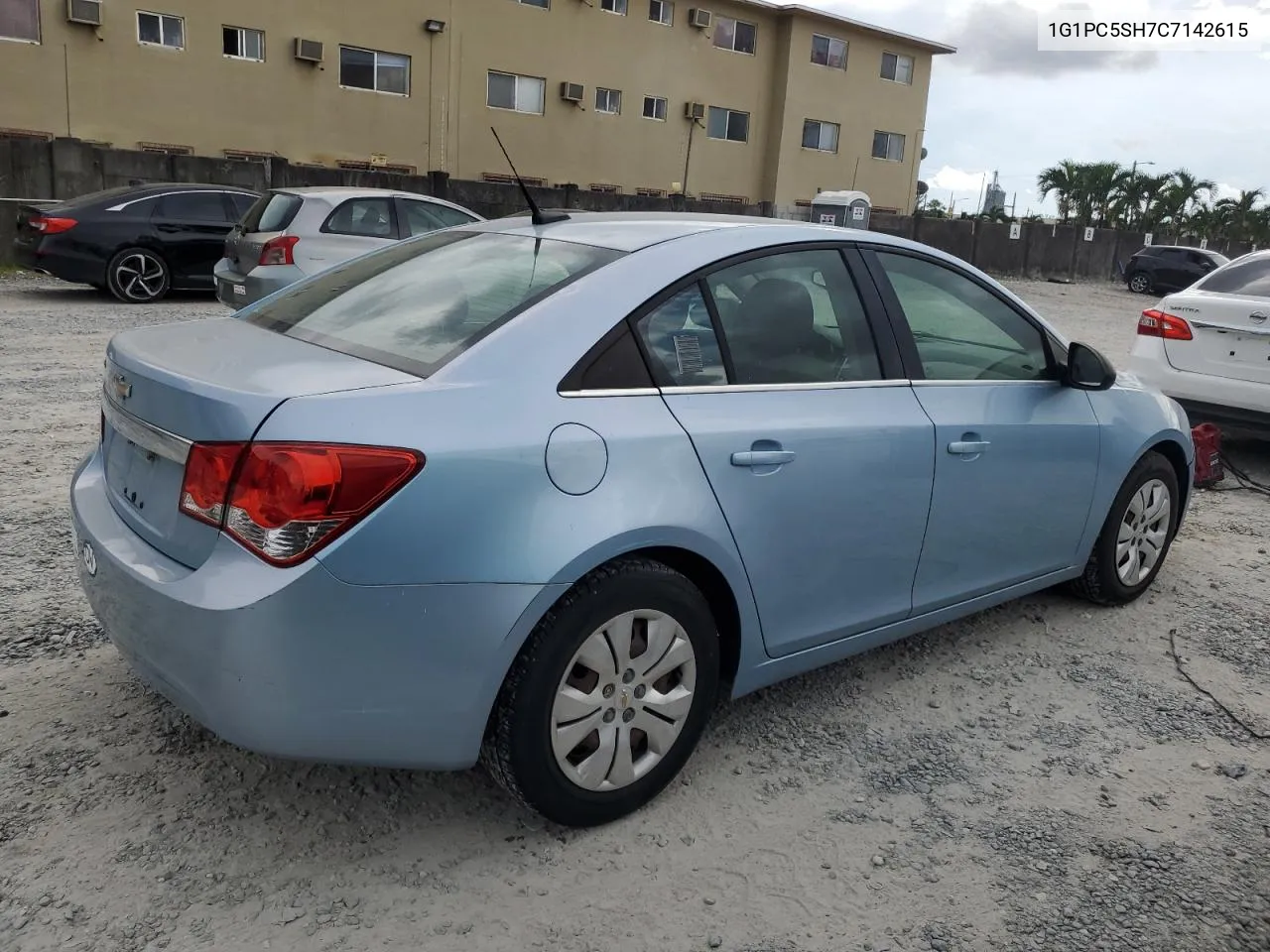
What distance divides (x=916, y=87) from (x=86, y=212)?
31930 millimetres

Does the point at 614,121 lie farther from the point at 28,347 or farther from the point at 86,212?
the point at 28,347

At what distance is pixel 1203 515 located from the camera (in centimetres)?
629

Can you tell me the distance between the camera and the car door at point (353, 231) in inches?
420

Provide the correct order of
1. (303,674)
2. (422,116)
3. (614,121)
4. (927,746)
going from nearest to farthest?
(303,674)
(927,746)
(422,116)
(614,121)

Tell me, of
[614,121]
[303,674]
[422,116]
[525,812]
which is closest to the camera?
[303,674]

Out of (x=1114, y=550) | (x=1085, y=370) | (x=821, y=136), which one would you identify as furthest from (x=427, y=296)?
(x=821, y=136)

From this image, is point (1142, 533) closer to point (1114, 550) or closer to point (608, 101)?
point (1114, 550)

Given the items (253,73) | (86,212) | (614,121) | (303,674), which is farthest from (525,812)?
(614,121)

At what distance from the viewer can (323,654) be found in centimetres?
230

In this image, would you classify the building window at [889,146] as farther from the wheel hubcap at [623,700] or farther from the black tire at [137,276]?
the wheel hubcap at [623,700]

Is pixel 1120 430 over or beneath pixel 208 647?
over

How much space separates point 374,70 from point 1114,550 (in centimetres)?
2519

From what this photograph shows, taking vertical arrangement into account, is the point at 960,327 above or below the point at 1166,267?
above

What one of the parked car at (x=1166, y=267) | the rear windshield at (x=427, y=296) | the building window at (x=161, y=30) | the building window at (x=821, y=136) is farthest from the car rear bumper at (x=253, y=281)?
the building window at (x=821, y=136)
